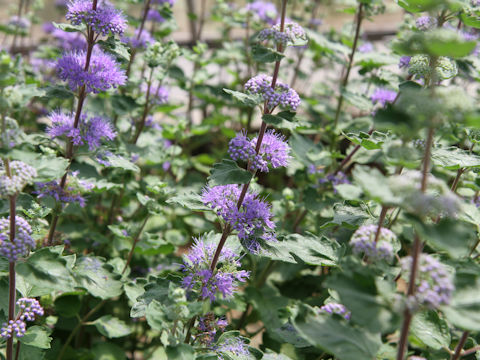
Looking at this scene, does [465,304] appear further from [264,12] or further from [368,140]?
[264,12]

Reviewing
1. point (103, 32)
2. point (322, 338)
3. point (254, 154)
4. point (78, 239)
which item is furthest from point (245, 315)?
point (103, 32)

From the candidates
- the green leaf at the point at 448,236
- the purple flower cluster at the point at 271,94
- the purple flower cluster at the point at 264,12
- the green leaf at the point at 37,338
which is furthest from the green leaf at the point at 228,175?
the purple flower cluster at the point at 264,12

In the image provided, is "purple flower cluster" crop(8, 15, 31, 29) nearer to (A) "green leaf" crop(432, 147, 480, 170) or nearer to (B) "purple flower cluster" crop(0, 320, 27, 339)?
(B) "purple flower cluster" crop(0, 320, 27, 339)

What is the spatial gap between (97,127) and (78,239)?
1557mm

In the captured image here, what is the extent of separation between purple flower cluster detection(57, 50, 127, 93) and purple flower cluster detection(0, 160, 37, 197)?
101 cm

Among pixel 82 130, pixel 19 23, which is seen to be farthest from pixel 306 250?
pixel 19 23

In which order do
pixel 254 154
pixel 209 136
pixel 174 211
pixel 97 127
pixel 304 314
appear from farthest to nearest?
pixel 209 136 → pixel 174 211 → pixel 97 127 → pixel 254 154 → pixel 304 314

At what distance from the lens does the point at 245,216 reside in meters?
2.50

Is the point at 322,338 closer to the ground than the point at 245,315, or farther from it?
farther from it

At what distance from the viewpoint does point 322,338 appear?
1.83m

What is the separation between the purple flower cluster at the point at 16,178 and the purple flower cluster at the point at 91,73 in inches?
39.8

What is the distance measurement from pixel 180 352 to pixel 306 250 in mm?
880

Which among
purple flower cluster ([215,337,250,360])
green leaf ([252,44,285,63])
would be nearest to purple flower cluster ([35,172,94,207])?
purple flower cluster ([215,337,250,360])

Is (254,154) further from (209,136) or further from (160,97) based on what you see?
(209,136)
